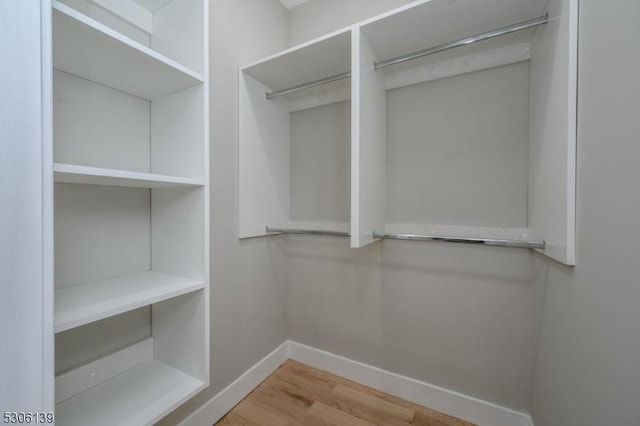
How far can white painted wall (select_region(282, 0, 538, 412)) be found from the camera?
4.00ft

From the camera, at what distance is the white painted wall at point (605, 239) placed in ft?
1.74

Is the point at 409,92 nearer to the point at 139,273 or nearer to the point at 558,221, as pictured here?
the point at 558,221

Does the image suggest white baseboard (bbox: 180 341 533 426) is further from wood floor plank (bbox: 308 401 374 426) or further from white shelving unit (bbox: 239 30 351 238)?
white shelving unit (bbox: 239 30 351 238)

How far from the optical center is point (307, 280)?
5.89 ft

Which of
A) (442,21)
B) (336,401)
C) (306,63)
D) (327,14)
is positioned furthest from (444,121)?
(336,401)

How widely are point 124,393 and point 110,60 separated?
1.20 m

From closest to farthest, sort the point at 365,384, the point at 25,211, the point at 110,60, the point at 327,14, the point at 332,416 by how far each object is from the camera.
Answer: the point at 25,211 → the point at 110,60 → the point at 332,416 → the point at 365,384 → the point at 327,14

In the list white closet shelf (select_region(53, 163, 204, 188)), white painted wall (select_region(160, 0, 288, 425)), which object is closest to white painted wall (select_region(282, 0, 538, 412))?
white painted wall (select_region(160, 0, 288, 425))

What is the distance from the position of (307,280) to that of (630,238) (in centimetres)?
154

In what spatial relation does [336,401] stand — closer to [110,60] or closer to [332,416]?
[332,416]

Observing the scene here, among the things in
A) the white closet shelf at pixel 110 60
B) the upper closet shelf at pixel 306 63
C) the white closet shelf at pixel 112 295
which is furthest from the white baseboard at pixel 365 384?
the upper closet shelf at pixel 306 63

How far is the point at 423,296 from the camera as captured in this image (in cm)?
142

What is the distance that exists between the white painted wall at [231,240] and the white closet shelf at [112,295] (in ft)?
1.06

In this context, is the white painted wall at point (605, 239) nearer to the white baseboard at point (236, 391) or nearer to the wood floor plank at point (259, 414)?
the wood floor plank at point (259, 414)
